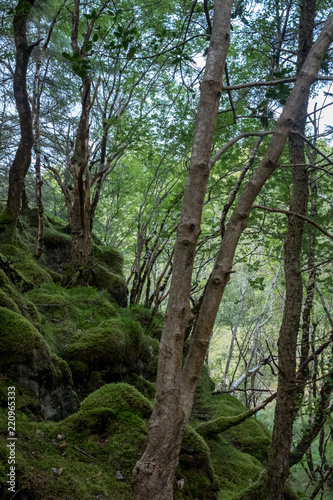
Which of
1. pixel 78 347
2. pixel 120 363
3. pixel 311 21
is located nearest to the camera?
pixel 311 21

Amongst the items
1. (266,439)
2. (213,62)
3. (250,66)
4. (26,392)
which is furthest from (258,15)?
(266,439)

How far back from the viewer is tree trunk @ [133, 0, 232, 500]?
1864 millimetres

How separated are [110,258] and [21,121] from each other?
4589 mm

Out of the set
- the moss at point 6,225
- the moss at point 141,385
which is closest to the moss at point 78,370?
the moss at point 141,385

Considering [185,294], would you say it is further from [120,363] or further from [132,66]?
[132,66]

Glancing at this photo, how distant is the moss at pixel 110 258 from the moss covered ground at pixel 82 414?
2.83m

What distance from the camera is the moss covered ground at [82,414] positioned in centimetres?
252

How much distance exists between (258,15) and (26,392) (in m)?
6.92

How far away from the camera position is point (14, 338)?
10.3 feet

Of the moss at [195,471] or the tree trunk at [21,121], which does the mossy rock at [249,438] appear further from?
the tree trunk at [21,121]

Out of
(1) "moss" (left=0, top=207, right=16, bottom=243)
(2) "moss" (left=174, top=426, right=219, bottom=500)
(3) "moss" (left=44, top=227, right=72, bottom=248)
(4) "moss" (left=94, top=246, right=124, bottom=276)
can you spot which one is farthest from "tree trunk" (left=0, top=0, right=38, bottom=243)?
(2) "moss" (left=174, top=426, right=219, bottom=500)

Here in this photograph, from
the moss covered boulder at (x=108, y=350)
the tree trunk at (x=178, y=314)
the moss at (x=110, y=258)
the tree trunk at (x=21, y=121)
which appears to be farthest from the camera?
the moss at (x=110, y=258)

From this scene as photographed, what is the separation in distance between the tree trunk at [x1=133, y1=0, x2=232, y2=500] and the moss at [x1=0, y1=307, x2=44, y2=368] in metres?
1.77

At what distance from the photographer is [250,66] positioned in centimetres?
700
